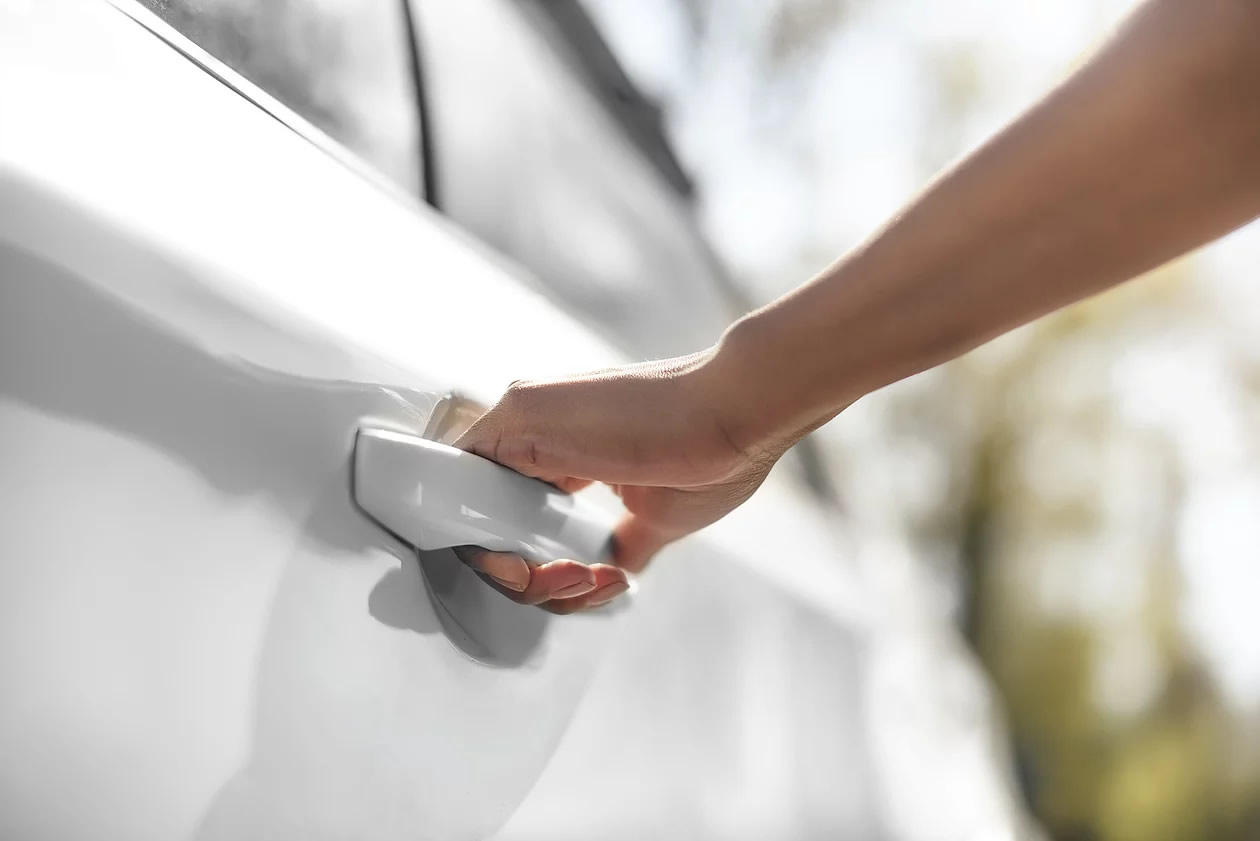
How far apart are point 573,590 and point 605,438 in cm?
7

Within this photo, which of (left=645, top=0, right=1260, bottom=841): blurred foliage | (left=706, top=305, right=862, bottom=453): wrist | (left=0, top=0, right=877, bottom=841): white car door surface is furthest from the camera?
(left=645, top=0, right=1260, bottom=841): blurred foliage

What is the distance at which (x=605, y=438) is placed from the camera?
1.48ft

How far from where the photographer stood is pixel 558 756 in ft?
1.48

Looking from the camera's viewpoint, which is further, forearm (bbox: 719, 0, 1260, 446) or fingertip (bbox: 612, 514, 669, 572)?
fingertip (bbox: 612, 514, 669, 572)

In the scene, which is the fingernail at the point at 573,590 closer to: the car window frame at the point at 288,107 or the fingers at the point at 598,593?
the fingers at the point at 598,593

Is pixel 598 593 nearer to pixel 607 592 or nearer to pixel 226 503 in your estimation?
pixel 607 592

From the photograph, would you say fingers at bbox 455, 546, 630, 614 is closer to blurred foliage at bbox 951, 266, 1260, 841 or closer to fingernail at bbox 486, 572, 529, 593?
fingernail at bbox 486, 572, 529, 593

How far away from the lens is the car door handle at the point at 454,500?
1.18 ft

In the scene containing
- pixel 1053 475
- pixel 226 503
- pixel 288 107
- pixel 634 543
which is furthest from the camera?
pixel 1053 475

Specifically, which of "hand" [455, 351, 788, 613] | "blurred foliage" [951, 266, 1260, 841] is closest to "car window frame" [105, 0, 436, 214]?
"hand" [455, 351, 788, 613]

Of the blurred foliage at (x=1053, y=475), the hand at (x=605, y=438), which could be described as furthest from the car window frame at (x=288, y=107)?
the blurred foliage at (x=1053, y=475)

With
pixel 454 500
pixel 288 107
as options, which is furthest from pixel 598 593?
pixel 288 107

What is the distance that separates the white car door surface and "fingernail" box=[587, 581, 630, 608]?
22mm

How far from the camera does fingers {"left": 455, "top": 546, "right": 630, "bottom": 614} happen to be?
1.37 feet
